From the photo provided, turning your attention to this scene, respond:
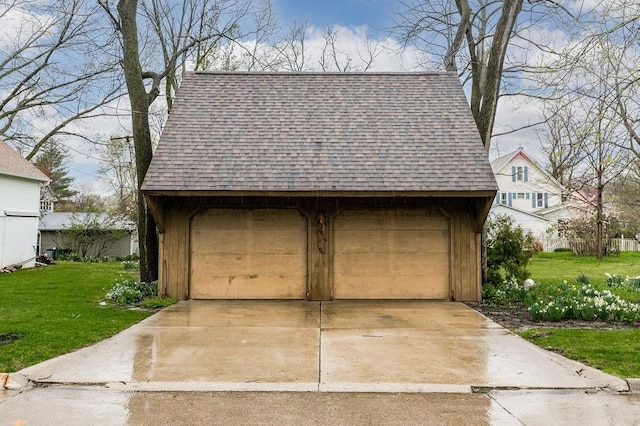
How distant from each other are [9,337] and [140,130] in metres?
6.88

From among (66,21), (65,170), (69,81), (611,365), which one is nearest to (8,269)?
(69,81)

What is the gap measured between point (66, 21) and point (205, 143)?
43.3 feet

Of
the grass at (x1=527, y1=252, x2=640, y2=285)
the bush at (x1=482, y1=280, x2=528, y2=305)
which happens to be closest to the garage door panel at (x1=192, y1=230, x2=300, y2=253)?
the bush at (x1=482, y1=280, x2=528, y2=305)

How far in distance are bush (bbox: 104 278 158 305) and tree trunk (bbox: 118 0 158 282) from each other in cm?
69

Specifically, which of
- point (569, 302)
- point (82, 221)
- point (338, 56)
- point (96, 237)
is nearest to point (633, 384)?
point (569, 302)

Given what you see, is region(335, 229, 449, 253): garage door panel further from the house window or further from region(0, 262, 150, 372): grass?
the house window

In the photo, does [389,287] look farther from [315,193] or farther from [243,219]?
[243,219]

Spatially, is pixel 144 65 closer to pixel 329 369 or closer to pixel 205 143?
pixel 205 143

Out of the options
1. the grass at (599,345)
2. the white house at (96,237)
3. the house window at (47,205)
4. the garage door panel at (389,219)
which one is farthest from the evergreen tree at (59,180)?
the grass at (599,345)

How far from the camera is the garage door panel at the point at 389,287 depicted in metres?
10.9

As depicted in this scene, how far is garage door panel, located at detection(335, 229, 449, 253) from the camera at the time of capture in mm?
10914

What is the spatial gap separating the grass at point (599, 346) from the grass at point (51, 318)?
6.07 metres

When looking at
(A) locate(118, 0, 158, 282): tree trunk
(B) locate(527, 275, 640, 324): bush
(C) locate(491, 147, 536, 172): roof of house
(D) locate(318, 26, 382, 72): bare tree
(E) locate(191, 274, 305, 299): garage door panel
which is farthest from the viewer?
(C) locate(491, 147, 536, 172): roof of house

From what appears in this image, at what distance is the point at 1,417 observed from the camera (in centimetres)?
411
